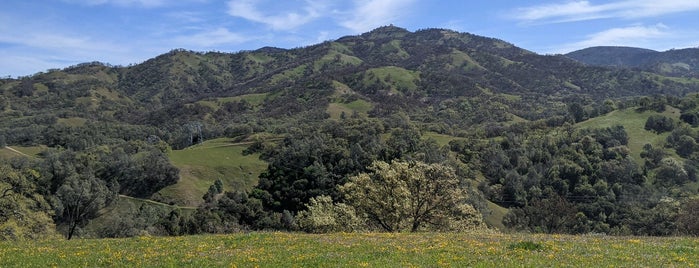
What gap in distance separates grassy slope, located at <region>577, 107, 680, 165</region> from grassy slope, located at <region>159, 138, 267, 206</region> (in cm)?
12758

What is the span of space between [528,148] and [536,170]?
808 inches

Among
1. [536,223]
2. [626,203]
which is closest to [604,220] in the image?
[626,203]

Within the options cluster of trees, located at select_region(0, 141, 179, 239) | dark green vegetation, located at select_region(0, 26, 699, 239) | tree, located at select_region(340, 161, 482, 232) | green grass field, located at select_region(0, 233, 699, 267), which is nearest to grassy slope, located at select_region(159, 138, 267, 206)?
dark green vegetation, located at select_region(0, 26, 699, 239)

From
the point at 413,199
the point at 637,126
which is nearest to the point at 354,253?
the point at 413,199

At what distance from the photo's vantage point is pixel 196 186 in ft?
443

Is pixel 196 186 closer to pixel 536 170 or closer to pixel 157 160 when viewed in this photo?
pixel 157 160

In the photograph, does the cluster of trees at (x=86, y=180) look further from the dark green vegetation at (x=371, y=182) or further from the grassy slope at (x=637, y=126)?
the grassy slope at (x=637, y=126)

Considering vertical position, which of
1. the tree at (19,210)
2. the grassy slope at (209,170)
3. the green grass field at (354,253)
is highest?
the green grass field at (354,253)

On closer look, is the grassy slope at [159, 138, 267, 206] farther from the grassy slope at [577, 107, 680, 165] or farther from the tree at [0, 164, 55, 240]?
the grassy slope at [577, 107, 680, 165]

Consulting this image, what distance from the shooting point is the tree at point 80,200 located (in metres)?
100

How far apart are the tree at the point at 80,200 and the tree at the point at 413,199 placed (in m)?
75.3

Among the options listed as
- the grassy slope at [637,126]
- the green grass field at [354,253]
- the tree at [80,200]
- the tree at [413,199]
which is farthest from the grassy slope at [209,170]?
the grassy slope at [637,126]

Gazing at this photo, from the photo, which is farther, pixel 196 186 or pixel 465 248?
pixel 196 186

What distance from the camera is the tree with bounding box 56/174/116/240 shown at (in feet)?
328
